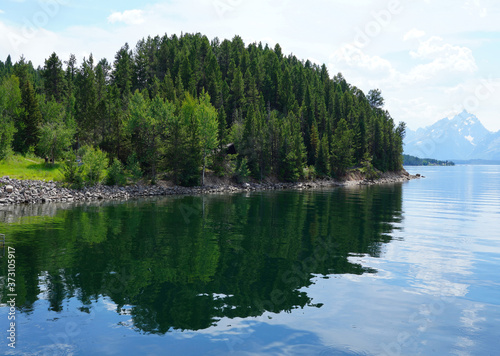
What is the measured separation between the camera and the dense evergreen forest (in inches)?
3342

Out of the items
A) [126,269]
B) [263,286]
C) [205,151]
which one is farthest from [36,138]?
[263,286]

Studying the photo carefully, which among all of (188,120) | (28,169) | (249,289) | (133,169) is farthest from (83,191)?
(249,289)

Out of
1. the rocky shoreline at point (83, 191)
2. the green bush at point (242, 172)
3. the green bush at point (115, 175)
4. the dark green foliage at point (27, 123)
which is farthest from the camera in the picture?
the green bush at point (242, 172)

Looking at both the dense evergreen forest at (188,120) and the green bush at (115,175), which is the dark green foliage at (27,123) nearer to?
the dense evergreen forest at (188,120)

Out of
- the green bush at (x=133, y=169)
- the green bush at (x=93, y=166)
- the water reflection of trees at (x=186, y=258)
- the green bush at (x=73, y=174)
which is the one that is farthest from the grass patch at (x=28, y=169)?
the water reflection of trees at (x=186, y=258)

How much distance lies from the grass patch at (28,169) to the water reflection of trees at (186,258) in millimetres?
25663

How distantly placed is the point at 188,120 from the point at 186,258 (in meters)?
75.8

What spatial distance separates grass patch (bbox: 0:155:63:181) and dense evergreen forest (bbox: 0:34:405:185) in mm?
2439

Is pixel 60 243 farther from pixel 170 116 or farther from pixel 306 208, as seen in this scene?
pixel 170 116

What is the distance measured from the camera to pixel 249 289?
20.0 m

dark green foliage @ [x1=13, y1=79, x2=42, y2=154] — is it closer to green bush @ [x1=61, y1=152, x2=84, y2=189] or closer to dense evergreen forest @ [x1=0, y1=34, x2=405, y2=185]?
dense evergreen forest @ [x1=0, y1=34, x2=405, y2=185]

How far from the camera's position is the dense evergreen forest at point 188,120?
84875 millimetres

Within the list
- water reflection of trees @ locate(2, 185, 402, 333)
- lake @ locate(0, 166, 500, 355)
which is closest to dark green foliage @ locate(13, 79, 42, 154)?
water reflection of trees @ locate(2, 185, 402, 333)

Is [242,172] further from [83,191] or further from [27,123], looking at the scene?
[27,123]
